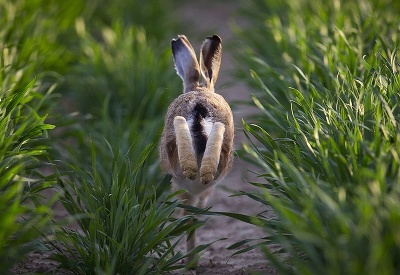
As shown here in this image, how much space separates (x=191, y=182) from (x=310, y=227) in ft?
3.49

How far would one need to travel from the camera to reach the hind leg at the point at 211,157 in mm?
3641

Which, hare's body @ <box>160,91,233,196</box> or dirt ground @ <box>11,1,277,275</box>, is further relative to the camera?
dirt ground @ <box>11,1,277,275</box>

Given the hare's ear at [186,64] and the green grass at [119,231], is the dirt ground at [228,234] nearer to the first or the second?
the green grass at [119,231]

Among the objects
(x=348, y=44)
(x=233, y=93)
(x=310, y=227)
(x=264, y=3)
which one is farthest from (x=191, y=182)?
(x=264, y=3)

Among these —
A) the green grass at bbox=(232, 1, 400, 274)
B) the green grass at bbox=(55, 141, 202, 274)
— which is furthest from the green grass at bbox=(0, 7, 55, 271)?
the green grass at bbox=(232, 1, 400, 274)

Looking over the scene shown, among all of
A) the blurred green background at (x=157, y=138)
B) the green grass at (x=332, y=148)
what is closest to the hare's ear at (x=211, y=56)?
the blurred green background at (x=157, y=138)

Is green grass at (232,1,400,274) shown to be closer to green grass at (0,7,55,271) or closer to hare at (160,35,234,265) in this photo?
hare at (160,35,234,265)

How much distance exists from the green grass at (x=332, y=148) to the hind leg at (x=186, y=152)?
368 millimetres

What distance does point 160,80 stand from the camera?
624 cm

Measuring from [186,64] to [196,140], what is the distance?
0.95m

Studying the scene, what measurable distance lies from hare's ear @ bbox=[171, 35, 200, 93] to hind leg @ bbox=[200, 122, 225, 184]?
853 millimetres

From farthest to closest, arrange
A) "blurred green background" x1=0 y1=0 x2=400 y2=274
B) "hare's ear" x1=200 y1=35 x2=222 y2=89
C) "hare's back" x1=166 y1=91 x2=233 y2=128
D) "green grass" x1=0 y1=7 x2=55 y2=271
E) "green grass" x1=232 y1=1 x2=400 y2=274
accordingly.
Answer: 1. "hare's ear" x1=200 y1=35 x2=222 y2=89
2. "hare's back" x1=166 y1=91 x2=233 y2=128
3. "green grass" x1=0 y1=7 x2=55 y2=271
4. "blurred green background" x1=0 y1=0 x2=400 y2=274
5. "green grass" x1=232 y1=1 x2=400 y2=274

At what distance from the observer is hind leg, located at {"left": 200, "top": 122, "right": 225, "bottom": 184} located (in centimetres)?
364

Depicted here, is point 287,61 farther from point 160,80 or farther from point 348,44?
point 160,80
